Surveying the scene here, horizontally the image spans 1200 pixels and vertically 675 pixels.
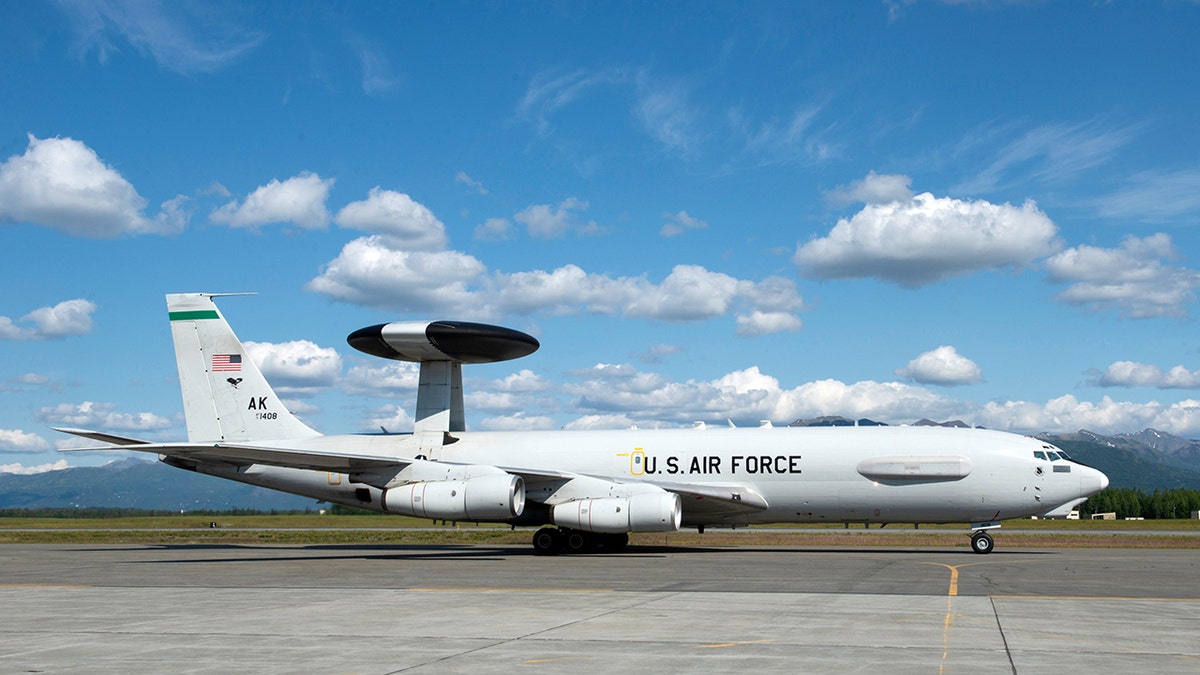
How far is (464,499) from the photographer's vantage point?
30.2m

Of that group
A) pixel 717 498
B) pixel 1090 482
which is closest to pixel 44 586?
pixel 717 498

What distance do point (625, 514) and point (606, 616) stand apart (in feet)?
48.7

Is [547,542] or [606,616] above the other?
[547,542]

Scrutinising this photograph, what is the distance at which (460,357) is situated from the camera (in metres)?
35.3

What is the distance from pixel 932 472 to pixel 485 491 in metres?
13.3

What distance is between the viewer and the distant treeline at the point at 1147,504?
125 m

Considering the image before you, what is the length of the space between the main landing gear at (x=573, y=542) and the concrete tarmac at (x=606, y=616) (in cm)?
490

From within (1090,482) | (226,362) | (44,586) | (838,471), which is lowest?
(44,586)

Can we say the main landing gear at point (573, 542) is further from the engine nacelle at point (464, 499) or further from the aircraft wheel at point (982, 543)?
the aircraft wheel at point (982, 543)

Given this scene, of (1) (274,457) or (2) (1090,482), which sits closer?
(1) (274,457)

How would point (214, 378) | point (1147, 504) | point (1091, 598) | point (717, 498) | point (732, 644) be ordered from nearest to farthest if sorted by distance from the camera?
point (732, 644) < point (1091, 598) < point (717, 498) < point (214, 378) < point (1147, 504)

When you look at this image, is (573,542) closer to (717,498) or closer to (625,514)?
(625,514)

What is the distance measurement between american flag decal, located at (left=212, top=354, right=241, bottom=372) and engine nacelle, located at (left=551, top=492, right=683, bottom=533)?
14157 millimetres

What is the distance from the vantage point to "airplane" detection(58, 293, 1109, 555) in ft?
100
